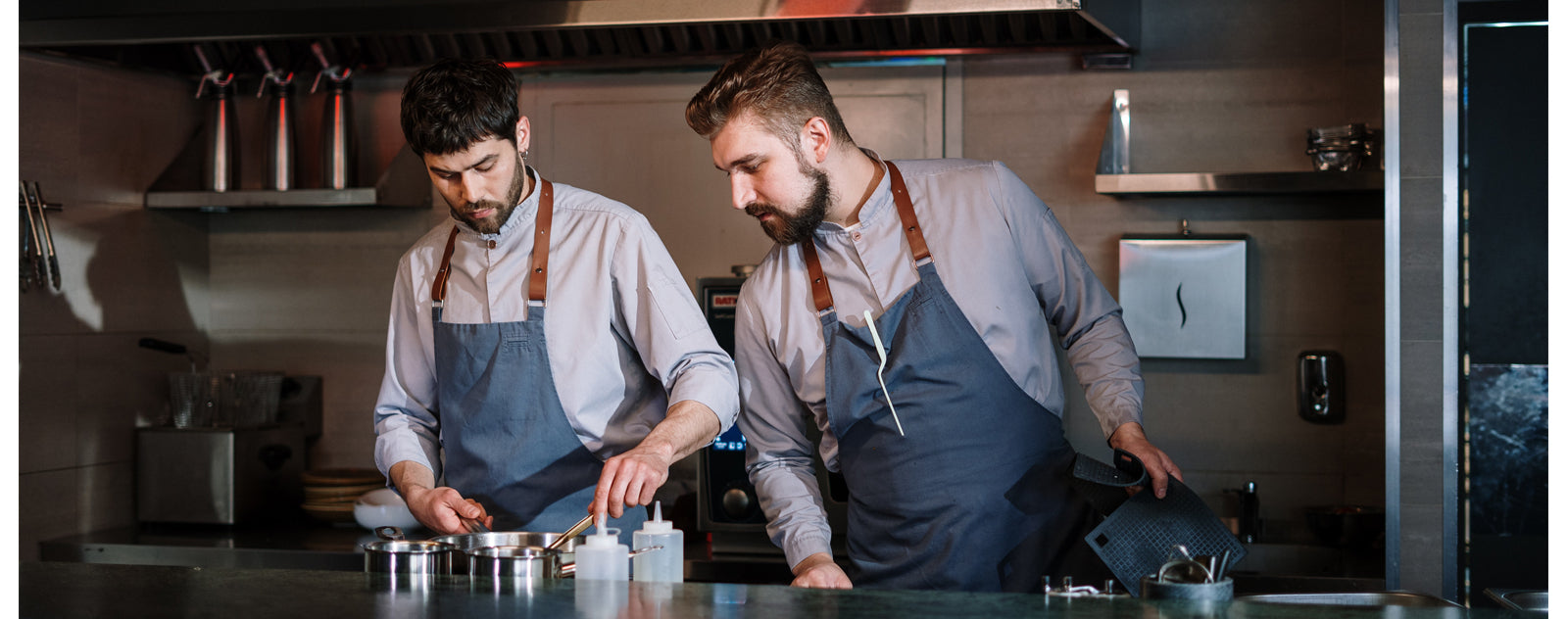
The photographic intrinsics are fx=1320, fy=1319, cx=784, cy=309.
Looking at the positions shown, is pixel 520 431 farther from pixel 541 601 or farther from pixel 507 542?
pixel 541 601

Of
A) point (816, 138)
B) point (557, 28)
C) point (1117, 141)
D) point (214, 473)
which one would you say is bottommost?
point (214, 473)

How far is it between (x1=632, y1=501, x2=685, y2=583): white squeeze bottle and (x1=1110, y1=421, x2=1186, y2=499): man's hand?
2.21ft

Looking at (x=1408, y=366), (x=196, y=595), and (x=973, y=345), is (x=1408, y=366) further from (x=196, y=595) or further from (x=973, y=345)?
(x=196, y=595)

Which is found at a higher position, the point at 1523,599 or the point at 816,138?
the point at 816,138

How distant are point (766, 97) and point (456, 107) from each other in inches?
18.4

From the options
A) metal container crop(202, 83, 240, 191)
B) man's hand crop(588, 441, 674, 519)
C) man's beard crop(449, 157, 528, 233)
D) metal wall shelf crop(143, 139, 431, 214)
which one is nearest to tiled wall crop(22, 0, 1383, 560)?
metal wall shelf crop(143, 139, 431, 214)

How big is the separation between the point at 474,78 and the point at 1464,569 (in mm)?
2282

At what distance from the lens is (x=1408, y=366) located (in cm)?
275

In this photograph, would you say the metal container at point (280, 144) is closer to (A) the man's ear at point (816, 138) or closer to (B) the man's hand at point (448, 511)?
(B) the man's hand at point (448, 511)

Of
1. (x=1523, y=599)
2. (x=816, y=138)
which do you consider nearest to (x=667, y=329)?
(x=816, y=138)

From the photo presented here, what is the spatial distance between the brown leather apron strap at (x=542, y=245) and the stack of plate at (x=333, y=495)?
1.82 metres

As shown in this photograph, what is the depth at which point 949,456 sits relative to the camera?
2018mm

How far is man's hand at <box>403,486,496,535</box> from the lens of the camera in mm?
1865

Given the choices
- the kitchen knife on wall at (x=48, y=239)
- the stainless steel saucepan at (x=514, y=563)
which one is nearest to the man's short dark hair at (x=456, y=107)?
the stainless steel saucepan at (x=514, y=563)
